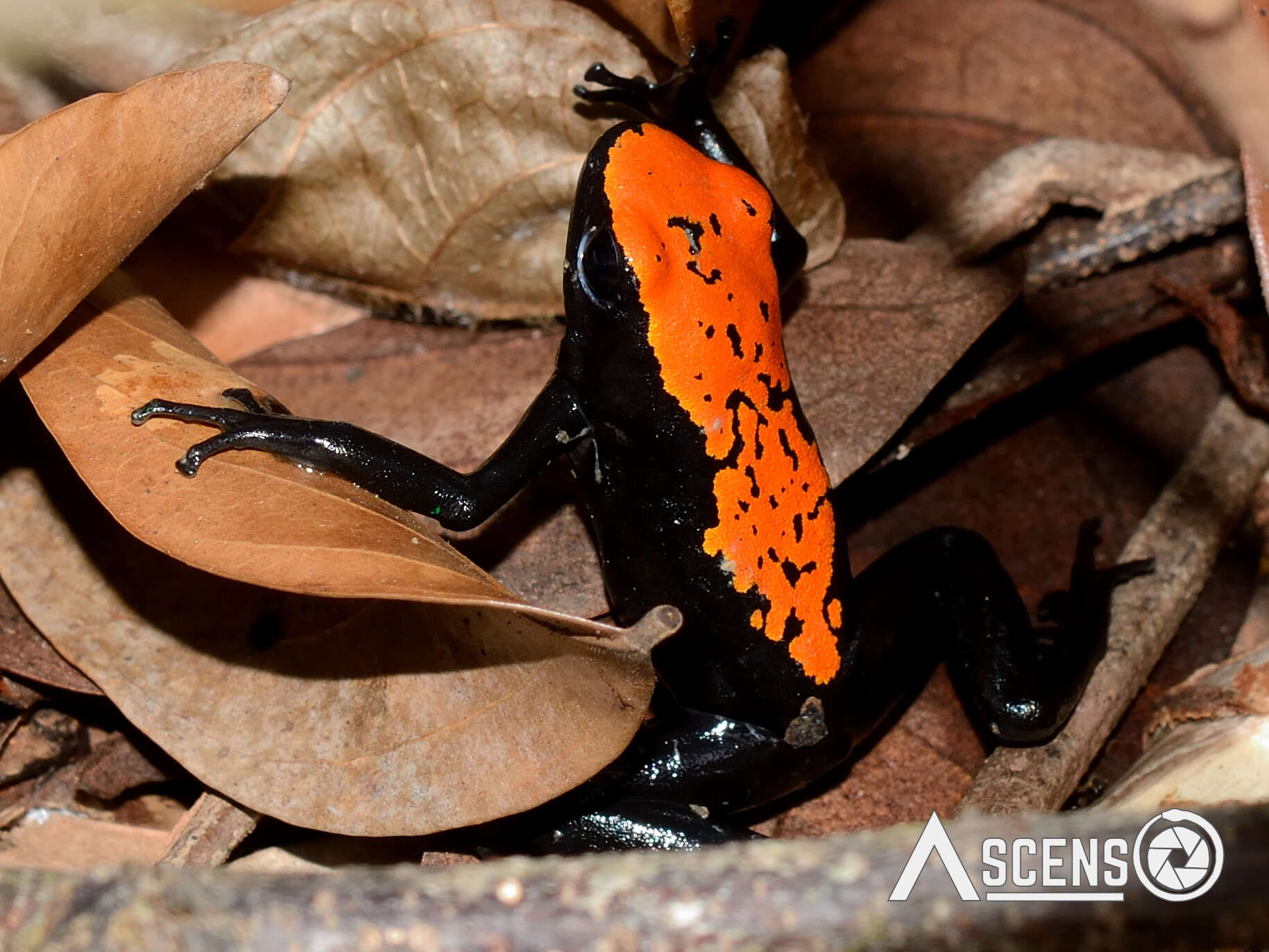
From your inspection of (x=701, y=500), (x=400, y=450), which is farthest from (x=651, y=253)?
(x=400, y=450)

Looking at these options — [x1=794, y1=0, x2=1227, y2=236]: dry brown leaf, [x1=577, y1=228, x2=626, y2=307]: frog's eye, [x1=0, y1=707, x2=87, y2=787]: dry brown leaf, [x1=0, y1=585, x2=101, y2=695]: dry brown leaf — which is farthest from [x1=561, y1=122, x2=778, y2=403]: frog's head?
[x1=0, y1=707, x2=87, y2=787]: dry brown leaf

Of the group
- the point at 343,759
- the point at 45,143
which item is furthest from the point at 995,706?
the point at 45,143

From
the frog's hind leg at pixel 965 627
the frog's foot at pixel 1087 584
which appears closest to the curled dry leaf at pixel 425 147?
the frog's hind leg at pixel 965 627

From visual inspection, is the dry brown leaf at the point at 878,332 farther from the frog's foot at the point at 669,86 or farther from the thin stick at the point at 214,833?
the thin stick at the point at 214,833

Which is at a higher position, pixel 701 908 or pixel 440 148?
pixel 440 148

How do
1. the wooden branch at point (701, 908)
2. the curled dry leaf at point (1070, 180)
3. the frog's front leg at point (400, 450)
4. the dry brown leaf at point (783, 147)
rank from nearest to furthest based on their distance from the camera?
1. the wooden branch at point (701, 908)
2. the frog's front leg at point (400, 450)
3. the dry brown leaf at point (783, 147)
4. the curled dry leaf at point (1070, 180)

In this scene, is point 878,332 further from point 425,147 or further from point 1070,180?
point 425,147

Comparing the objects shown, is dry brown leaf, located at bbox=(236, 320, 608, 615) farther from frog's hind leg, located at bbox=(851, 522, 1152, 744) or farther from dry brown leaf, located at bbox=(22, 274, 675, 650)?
frog's hind leg, located at bbox=(851, 522, 1152, 744)
